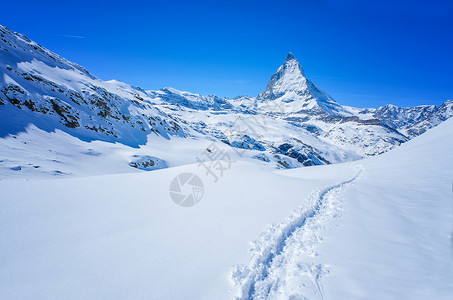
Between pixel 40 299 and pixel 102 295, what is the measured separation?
120cm

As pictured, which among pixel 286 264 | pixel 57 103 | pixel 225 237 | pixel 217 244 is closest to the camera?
pixel 286 264

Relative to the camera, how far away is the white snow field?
16.5ft

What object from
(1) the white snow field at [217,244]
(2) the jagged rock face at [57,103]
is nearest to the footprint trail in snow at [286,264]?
(1) the white snow field at [217,244]

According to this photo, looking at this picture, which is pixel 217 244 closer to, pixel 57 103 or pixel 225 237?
pixel 225 237

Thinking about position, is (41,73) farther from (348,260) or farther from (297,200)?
(348,260)

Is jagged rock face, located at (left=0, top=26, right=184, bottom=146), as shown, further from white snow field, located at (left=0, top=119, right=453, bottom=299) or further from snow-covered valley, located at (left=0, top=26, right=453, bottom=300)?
white snow field, located at (left=0, top=119, right=453, bottom=299)

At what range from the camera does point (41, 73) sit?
48500 mm

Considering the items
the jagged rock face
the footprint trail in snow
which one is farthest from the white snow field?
the jagged rock face

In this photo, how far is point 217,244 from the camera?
23.4 ft

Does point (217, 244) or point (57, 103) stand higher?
point (57, 103)

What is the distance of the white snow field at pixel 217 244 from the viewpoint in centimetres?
502

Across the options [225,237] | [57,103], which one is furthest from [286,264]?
[57,103]

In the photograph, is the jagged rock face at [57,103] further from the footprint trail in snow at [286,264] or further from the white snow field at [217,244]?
the footprint trail in snow at [286,264]

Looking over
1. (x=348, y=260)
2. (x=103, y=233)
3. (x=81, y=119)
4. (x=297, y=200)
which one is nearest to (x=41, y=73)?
(x=81, y=119)
